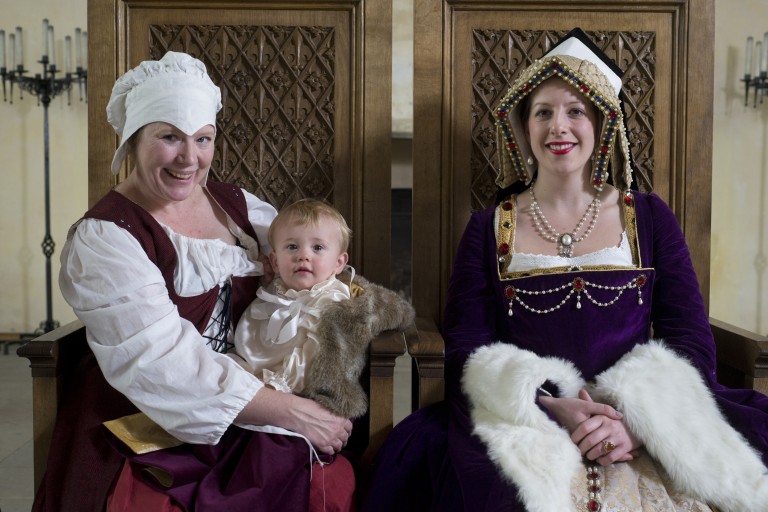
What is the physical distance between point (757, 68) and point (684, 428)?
5643 millimetres

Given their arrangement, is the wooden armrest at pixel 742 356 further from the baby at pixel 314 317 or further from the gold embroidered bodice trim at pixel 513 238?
the baby at pixel 314 317

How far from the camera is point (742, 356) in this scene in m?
2.48

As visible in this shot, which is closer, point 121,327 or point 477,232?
point 121,327

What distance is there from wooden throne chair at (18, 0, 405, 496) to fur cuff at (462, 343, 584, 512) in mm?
789

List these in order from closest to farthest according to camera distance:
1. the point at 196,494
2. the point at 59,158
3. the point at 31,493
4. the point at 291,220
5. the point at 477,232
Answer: the point at 196,494 < the point at 291,220 < the point at 477,232 < the point at 31,493 < the point at 59,158

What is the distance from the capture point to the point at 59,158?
7.06m

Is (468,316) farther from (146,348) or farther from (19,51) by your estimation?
(19,51)

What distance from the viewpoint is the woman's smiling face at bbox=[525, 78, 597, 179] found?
2.37 m

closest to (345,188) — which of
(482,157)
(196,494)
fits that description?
(482,157)

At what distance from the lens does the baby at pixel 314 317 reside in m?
2.21

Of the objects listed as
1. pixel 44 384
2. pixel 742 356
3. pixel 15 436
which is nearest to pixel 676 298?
pixel 742 356

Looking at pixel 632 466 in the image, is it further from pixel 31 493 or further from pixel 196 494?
pixel 31 493

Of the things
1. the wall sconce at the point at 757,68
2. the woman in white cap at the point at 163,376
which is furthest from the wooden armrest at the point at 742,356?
the wall sconce at the point at 757,68

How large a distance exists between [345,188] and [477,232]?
0.62m
